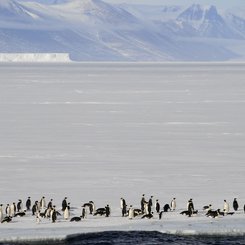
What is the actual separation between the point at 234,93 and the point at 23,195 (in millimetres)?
71991

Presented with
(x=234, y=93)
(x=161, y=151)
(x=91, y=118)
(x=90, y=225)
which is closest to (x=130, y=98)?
(x=234, y=93)

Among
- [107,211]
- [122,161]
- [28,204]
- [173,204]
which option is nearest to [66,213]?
[107,211]

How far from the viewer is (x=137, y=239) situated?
84.9ft

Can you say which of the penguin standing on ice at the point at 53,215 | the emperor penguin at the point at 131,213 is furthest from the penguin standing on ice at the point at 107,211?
the penguin standing on ice at the point at 53,215

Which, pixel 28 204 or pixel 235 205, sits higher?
pixel 28 204

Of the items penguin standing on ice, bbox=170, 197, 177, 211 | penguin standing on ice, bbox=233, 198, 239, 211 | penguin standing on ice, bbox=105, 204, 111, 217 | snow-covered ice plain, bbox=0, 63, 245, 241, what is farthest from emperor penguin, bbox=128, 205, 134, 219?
penguin standing on ice, bbox=233, 198, 239, 211

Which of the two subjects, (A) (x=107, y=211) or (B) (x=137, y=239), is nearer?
(B) (x=137, y=239)

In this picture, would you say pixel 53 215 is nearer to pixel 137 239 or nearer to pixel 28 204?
pixel 28 204

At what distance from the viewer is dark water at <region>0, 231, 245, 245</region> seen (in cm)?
2542

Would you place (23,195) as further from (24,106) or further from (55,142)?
(24,106)

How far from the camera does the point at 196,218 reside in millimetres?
28969

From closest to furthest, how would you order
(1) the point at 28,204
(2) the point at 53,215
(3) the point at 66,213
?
1. (2) the point at 53,215
2. (3) the point at 66,213
3. (1) the point at 28,204

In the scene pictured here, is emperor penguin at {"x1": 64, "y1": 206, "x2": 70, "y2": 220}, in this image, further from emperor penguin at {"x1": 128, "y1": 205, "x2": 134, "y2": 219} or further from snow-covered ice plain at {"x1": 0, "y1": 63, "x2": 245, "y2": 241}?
emperor penguin at {"x1": 128, "y1": 205, "x2": 134, "y2": 219}

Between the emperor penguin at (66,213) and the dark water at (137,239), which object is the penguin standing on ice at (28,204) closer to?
the emperor penguin at (66,213)
